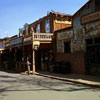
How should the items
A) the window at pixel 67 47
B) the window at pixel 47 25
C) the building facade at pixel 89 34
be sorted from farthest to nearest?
the window at pixel 47 25 < the window at pixel 67 47 < the building facade at pixel 89 34

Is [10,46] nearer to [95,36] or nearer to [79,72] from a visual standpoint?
[79,72]

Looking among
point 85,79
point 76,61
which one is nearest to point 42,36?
point 76,61

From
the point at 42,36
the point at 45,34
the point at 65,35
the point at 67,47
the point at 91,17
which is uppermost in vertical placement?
the point at 91,17

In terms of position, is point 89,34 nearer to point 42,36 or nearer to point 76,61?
point 76,61

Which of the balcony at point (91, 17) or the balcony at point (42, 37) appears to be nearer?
the balcony at point (91, 17)

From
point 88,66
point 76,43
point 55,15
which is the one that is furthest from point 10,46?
point 88,66

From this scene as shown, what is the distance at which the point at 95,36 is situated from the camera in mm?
12961

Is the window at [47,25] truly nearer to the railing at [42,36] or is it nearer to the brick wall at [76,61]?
the railing at [42,36]

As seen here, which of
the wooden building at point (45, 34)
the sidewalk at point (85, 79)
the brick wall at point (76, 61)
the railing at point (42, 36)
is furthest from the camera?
the wooden building at point (45, 34)

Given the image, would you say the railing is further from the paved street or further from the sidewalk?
the paved street

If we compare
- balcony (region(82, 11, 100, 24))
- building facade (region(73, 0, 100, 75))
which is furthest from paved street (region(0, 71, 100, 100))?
balcony (region(82, 11, 100, 24))
